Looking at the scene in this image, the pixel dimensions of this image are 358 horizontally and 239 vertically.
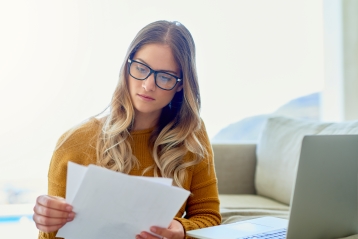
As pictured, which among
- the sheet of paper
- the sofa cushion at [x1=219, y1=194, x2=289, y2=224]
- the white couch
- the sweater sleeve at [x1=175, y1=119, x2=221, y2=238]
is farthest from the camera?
the white couch

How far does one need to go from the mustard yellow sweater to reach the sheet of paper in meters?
0.34

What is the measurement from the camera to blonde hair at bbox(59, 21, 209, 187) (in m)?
1.50

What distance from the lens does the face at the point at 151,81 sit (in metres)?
1.45

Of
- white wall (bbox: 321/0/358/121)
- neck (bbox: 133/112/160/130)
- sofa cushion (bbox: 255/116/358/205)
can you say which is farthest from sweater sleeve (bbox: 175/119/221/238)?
white wall (bbox: 321/0/358/121)

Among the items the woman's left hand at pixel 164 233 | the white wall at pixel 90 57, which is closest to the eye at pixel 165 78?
the woman's left hand at pixel 164 233

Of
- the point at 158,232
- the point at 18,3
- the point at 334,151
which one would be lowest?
the point at 158,232

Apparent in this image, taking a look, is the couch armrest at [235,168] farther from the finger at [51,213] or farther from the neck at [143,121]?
the finger at [51,213]

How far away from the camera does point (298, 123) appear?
253cm

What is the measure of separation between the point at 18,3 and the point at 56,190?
189 cm

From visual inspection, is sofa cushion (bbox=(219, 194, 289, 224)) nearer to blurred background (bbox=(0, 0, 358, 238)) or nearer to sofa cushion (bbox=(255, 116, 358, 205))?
sofa cushion (bbox=(255, 116, 358, 205))

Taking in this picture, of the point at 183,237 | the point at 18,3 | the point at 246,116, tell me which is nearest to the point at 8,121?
the point at 18,3

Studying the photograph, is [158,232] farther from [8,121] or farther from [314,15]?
Answer: [314,15]

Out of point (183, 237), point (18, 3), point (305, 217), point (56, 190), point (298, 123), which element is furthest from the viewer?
point (18, 3)

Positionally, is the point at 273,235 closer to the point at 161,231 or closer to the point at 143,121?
the point at 161,231
